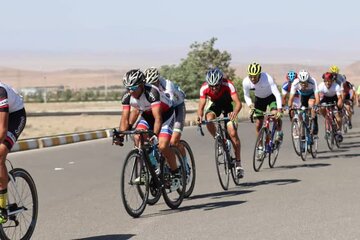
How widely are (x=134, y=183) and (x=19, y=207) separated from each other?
1903mm

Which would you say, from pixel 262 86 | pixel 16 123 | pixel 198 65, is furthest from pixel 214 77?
pixel 198 65

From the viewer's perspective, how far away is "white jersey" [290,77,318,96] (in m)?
16.2

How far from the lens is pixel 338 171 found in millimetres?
13344

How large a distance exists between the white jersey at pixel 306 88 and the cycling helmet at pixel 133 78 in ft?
25.2

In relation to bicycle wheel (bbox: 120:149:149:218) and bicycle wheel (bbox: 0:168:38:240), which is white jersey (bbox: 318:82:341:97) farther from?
bicycle wheel (bbox: 0:168:38:240)

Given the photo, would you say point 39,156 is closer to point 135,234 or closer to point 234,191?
point 234,191

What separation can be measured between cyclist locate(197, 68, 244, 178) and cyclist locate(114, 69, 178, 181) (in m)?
1.38

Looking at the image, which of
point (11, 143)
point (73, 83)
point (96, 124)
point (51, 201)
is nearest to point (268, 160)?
point (51, 201)

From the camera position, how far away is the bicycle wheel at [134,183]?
28.8 ft

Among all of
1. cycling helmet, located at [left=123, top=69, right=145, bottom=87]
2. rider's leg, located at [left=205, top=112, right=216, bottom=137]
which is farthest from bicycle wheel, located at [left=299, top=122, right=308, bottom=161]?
cycling helmet, located at [left=123, top=69, right=145, bottom=87]

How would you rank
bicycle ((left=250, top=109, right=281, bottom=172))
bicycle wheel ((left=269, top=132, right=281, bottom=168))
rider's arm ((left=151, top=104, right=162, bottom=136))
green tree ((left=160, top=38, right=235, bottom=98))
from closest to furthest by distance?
rider's arm ((left=151, top=104, right=162, bottom=136))
bicycle ((left=250, top=109, right=281, bottom=172))
bicycle wheel ((left=269, top=132, right=281, bottom=168))
green tree ((left=160, top=38, right=235, bottom=98))

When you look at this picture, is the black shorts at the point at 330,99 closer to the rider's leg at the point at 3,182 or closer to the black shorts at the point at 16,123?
the black shorts at the point at 16,123

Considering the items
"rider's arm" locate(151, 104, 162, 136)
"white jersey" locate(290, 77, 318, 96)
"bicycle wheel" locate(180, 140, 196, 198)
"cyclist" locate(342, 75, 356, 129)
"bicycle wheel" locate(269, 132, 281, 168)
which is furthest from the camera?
"cyclist" locate(342, 75, 356, 129)

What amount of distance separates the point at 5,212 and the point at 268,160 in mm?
8533
